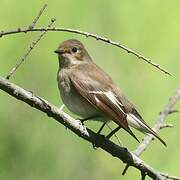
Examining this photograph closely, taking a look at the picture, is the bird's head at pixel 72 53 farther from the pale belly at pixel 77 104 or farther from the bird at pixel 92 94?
the pale belly at pixel 77 104

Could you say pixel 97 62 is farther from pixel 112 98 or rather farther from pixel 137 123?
pixel 137 123

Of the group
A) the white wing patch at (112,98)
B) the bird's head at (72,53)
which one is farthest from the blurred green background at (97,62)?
the white wing patch at (112,98)

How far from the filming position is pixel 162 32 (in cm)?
→ 436

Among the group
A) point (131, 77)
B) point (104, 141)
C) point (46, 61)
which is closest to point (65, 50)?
point (46, 61)

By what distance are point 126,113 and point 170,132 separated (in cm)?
50

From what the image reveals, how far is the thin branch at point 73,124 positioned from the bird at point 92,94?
30cm

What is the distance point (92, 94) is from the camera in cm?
337

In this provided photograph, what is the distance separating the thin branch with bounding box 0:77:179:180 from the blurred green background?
17.8 inches

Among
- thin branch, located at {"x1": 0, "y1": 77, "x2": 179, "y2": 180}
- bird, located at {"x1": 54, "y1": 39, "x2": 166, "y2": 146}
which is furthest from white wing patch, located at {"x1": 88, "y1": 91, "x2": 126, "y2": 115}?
thin branch, located at {"x1": 0, "y1": 77, "x2": 179, "y2": 180}

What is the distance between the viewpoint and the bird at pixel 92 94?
10.6 ft

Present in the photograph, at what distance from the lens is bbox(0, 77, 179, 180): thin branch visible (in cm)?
237

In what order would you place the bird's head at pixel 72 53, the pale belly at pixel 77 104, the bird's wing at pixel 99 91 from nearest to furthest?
the bird's wing at pixel 99 91 < the pale belly at pixel 77 104 < the bird's head at pixel 72 53

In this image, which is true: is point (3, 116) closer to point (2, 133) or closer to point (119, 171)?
point (2, 133)

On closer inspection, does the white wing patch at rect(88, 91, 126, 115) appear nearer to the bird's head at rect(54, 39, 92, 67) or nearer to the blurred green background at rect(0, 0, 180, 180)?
the blurred green background at rect(0, 0, 180, 180)
